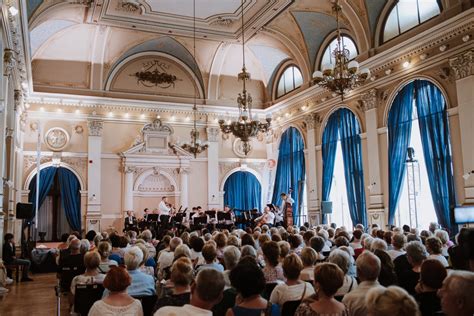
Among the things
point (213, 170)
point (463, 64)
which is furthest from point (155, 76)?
point (463, 64)

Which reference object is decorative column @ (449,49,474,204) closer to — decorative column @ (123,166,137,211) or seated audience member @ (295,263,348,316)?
seated audience member @ (295,263,348,316)

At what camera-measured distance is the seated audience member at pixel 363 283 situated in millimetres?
2865

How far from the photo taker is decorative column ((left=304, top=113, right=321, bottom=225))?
1407 cm

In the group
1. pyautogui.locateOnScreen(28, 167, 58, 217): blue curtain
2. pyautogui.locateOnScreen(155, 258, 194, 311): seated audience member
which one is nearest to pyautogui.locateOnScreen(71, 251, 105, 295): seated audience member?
pyautogui.locateOnScreen(155, 258, 194, 311): seated audience member

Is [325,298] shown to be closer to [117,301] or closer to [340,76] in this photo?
[117,301]

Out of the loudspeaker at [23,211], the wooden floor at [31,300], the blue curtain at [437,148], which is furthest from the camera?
the loudspeaker at [23,211]

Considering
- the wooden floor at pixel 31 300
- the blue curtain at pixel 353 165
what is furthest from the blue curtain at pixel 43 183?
the blue curtain at pixel 353 165

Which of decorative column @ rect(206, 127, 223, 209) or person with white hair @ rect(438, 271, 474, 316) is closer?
person with white hair @ rect(438, 271, 474, 316)

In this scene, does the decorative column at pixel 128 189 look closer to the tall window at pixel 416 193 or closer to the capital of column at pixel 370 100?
the capital of column at pixel 370 100

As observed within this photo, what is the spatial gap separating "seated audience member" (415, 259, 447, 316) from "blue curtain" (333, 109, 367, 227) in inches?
361

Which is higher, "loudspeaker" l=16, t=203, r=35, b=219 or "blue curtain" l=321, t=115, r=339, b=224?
"blue curtain" l=321, t=115, r=339, b=224

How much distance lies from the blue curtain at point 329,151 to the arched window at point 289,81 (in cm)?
270

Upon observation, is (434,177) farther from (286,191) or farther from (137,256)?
(137,256)

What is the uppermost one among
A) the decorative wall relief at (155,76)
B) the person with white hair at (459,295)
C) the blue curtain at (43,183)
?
the decorative wall relief at (155,76)
